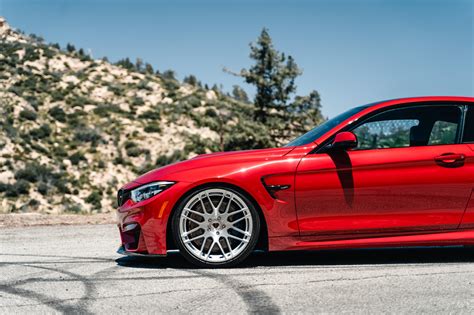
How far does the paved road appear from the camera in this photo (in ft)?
13.4

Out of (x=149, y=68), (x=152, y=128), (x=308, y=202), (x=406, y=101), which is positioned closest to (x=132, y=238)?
(x=308, y=202)

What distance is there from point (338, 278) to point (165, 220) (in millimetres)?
1624

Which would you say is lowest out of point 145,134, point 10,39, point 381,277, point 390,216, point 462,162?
point 381,277

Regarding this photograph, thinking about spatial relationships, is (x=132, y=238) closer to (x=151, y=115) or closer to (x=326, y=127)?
(x=326, y=127)

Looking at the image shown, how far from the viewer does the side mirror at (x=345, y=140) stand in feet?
18.2

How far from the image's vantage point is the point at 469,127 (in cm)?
600

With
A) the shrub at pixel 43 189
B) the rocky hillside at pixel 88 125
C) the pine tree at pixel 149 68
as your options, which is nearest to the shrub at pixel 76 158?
the rocky hillside at pixel 88 125

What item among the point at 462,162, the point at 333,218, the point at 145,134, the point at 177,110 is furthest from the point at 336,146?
the point at 177,110

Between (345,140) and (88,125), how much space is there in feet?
118

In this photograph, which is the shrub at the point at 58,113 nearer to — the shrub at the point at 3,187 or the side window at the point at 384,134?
the shrub at the point at 3,187

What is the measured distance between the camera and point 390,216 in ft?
18.4

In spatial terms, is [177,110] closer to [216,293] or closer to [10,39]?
[10,39]

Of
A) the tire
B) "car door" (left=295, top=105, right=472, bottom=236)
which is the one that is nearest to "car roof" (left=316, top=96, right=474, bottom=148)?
"car door" (left=295, top=105, right=472, bottom=236)

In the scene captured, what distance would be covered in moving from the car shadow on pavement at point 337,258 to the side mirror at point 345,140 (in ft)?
3.55
